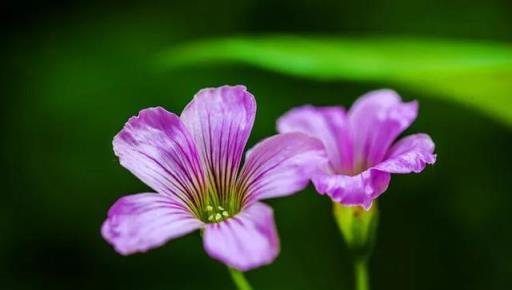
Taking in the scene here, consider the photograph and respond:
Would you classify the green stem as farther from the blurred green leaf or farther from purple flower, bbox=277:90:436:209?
the blurred green leaf

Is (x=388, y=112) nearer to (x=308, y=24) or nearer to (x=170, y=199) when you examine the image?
(x=170, y=199)

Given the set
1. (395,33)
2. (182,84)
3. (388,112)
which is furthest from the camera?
(395,33)

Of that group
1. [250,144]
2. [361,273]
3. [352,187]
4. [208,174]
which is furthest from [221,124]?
[250,144]

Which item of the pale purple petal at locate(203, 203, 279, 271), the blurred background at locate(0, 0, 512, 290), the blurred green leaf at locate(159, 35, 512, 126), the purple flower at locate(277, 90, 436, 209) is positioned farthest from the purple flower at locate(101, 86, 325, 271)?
the blurred background at locate(0, 0, 512, 290)

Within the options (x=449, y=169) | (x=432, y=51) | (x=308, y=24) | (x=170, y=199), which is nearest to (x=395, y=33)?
(x=308, y=24)

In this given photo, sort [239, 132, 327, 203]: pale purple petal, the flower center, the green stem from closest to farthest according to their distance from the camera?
[239, 132, 327, 203]: pale purple petal, the flower center, the green stem

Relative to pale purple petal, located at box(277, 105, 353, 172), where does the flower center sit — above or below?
below

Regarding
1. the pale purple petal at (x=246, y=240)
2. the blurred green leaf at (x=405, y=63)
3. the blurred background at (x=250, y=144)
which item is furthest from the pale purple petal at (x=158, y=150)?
the blurred background at (x=250, y=144)

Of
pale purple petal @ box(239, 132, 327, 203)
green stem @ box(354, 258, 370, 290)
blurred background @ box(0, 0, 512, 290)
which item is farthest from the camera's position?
blurred background @ box(0, 0, 512, 290)
